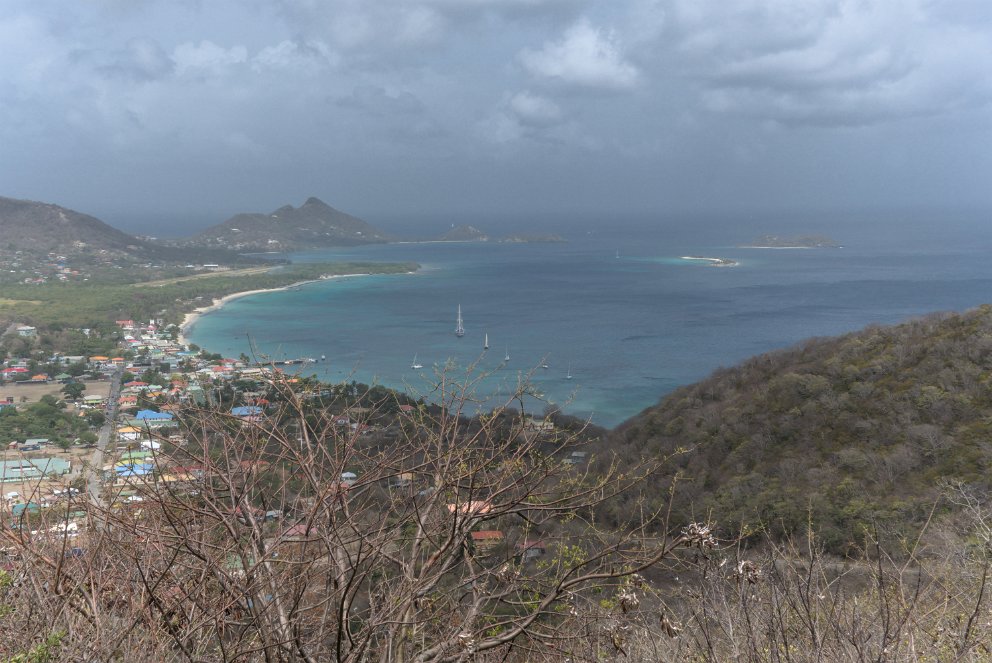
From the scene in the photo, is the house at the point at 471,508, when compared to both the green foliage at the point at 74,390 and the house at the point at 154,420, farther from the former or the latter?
the green foliage at the point at 74,390

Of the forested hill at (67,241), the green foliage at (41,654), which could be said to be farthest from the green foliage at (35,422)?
the forested hill at (67,241)

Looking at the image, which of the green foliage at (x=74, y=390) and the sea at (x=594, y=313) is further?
the sea at (x=594, y=313)

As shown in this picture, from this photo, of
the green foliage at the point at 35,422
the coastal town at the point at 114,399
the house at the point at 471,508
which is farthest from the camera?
the green foliage at the point at 35,422

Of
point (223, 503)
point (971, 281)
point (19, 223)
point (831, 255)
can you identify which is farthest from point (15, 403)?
point (831, 255)

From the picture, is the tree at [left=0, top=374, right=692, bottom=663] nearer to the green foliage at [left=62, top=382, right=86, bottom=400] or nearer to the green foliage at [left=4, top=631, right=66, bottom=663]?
the green foliage at [left=4, top=631, right=66, bottom=663]

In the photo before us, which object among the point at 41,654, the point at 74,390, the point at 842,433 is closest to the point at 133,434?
the point at 41,654

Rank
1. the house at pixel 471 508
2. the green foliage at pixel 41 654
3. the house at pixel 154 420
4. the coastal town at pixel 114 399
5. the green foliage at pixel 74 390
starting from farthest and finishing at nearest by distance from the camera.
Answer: the green foliage at pixel 74 390
the house at pixel 154 420
the coastal town at pixel 114 399
the house at pixel 471 508
the green foliage at pixel 41 654
